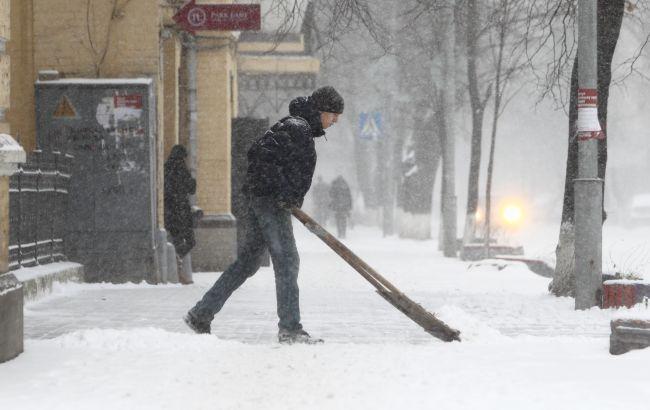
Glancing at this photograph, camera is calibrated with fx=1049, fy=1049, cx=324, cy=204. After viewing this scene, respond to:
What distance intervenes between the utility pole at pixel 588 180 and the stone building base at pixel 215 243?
783cm

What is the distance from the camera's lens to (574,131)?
466 inches

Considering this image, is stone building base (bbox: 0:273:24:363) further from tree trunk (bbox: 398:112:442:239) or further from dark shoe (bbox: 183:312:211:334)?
tree trunk (bbox: 398:112:442:239)

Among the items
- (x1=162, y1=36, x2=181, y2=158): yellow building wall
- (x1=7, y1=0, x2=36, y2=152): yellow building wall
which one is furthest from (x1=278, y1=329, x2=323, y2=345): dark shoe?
(x1=162, y1=36, x2=181, y2=158): yellow building wall

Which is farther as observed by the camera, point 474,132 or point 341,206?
point 341,206

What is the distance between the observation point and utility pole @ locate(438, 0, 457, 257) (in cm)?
2381

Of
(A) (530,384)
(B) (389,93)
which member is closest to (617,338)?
(A) (530,384)

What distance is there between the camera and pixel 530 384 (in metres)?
5.76

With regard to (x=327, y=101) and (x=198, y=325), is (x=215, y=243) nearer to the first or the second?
(x=198, y=325)

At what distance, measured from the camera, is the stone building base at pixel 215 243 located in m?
17.1

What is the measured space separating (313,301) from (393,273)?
6429 millimetres

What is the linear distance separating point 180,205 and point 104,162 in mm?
1445

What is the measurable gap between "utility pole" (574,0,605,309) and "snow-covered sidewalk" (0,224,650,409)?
36 centimetres

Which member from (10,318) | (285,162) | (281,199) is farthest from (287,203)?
(10,318)

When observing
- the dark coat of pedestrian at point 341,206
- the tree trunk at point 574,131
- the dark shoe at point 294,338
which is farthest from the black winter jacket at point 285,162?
the dark coat of pedestrian at point 341,206
